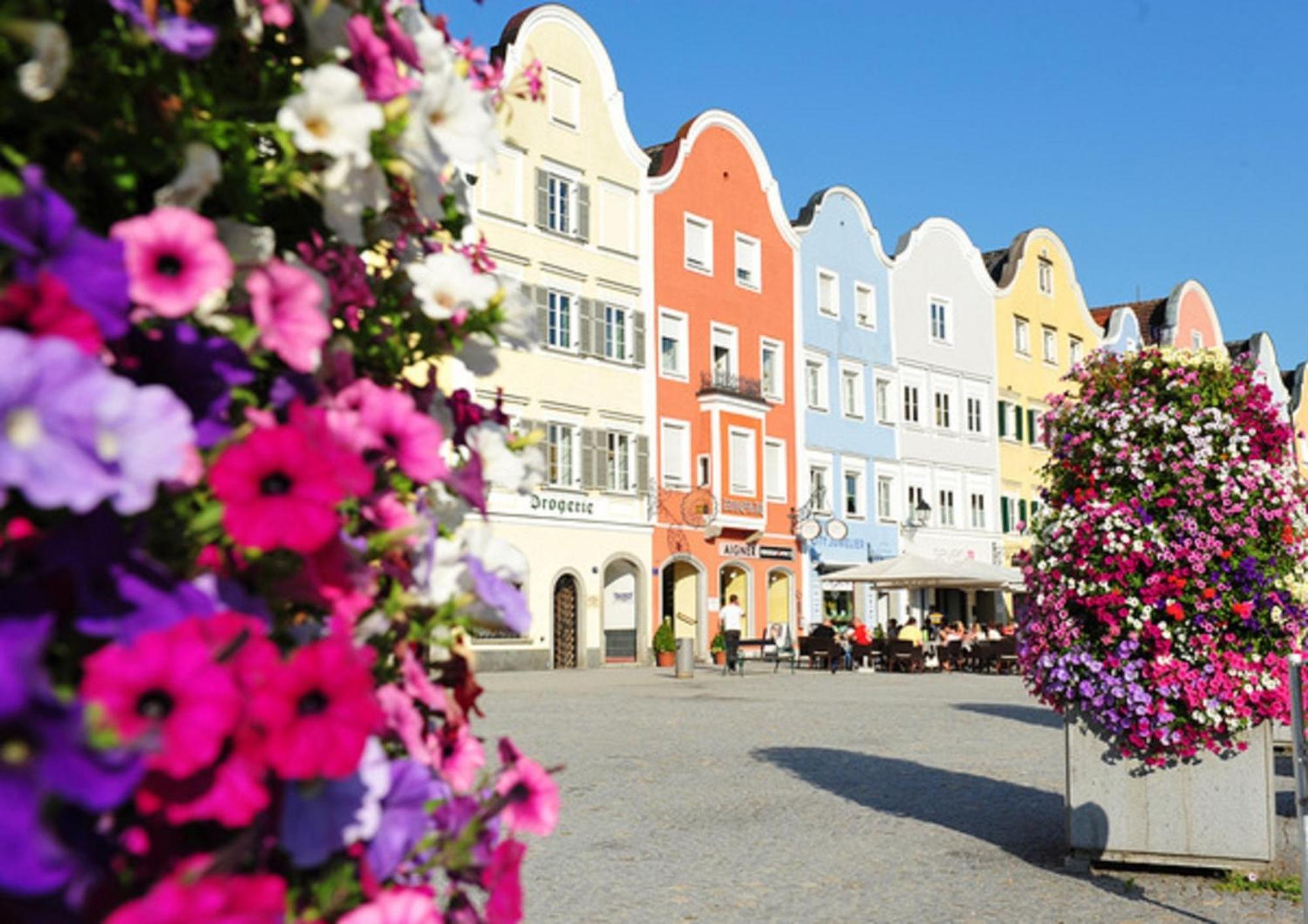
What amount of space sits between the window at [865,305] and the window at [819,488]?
15.5 feet

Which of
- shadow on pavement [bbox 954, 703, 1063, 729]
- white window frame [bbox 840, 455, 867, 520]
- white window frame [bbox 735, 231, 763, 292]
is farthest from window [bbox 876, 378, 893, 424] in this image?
shadow on pavement [bbox 954, 703, 1063, 729]

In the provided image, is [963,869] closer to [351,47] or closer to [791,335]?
[351,47]

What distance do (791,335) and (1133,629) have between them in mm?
32244

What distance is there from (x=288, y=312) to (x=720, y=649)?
95.2 feet

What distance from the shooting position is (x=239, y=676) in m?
1.19

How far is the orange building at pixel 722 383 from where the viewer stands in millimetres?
35531

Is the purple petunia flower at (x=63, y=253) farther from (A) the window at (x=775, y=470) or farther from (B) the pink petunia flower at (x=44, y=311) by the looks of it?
(A) the window at (x=775, y=470)

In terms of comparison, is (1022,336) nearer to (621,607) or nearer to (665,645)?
(621,607)

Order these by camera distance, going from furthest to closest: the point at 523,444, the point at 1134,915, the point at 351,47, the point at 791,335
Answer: the point at 791,335 < the point at 1134,915 < the point at 523,444 < the point at 351,47

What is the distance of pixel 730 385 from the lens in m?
36.8

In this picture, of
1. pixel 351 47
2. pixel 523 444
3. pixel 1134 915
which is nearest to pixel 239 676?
pixel 351 47

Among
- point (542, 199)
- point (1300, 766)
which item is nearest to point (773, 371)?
point (542, 199)

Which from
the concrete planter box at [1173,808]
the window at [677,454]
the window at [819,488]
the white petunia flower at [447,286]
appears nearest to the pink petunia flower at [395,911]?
the white petunia flower at [447,286]

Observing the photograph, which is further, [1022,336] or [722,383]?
[1022,336]
